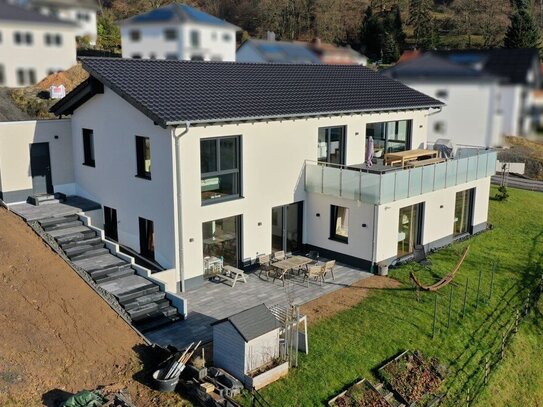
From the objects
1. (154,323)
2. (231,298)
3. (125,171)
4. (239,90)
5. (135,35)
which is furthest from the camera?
(239,90)

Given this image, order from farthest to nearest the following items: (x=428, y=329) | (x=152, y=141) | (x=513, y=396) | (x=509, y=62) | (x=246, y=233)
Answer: (x=246, y=233) → (x=152, y=141) → (x=428, y=329) → (x=513, y=396) → (x=509, y=62)

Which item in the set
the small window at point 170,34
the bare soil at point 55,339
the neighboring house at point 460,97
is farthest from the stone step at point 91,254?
the neighboring house at point 460,97

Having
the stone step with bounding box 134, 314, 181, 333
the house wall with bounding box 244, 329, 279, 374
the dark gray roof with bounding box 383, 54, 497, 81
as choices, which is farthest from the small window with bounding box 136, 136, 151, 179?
the dark gray roof with bounding box 383, 54, 497, 81

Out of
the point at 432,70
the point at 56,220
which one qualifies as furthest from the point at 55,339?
the point at 432,70

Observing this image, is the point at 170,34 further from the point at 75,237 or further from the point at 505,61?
the point at 75,237

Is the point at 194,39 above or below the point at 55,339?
above

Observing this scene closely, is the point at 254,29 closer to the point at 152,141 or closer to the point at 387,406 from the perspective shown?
the point at 152,141

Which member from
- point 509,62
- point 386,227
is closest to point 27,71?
point 509,62
